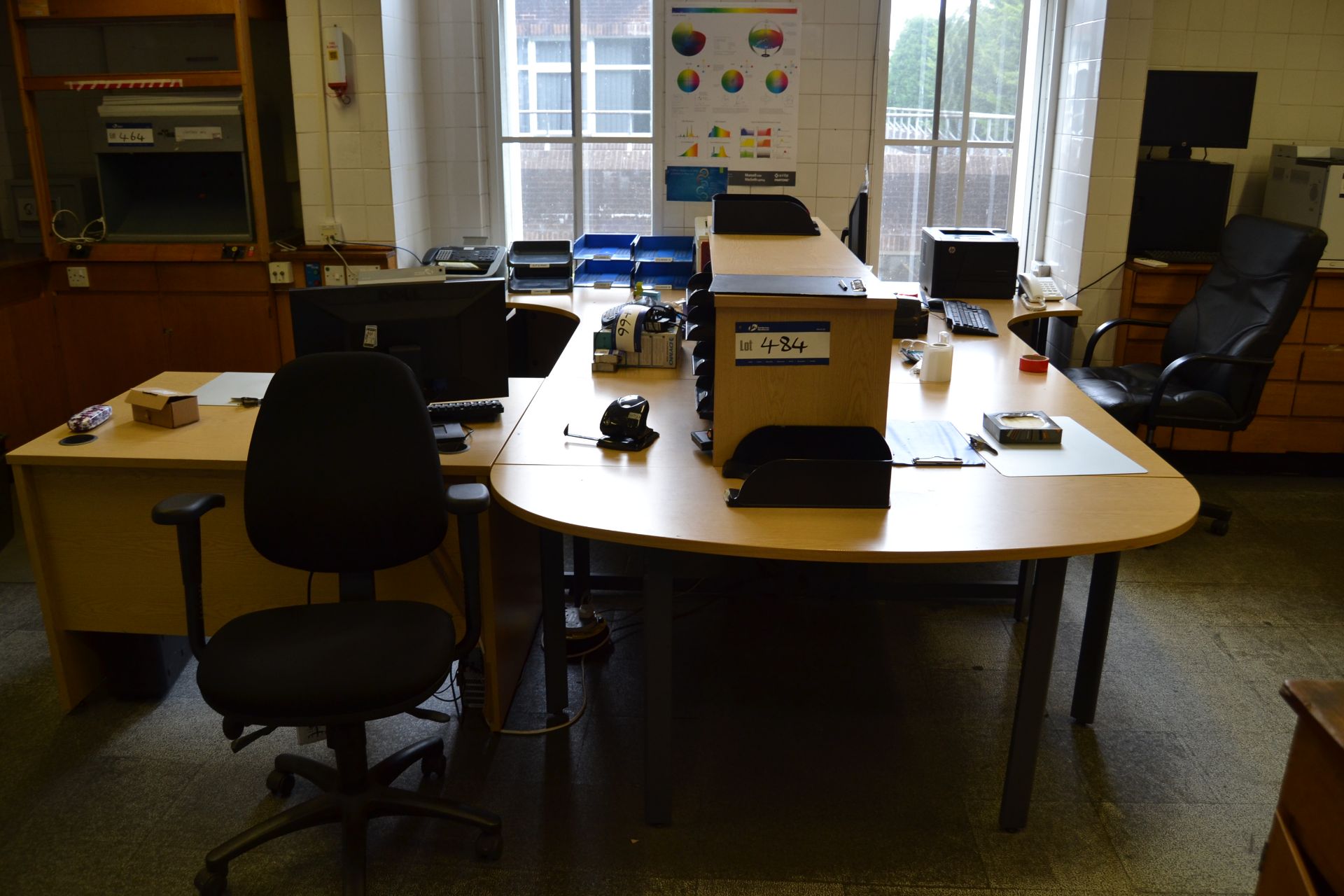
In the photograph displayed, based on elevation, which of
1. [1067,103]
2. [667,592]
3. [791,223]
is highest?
[1067,103]

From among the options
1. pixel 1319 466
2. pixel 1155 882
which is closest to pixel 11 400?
pixel 1155 882

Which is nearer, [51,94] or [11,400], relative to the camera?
[11,400]

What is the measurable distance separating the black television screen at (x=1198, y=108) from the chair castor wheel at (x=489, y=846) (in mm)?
4126

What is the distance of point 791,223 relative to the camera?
4039 millimetres

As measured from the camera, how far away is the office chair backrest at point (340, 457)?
242 centimetres

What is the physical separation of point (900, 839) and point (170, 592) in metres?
1.99

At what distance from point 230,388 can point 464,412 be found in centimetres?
82

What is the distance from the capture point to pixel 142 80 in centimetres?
457

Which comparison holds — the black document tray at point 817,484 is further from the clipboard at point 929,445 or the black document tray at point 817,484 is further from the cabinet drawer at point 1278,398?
the cabinet drawer at point 1278,398

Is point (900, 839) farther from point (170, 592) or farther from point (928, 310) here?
point (928, 310)

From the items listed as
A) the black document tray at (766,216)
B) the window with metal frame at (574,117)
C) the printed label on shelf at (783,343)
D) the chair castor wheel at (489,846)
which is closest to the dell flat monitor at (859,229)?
the black document tray at (766,216)

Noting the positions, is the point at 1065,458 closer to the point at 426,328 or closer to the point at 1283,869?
the point at 1283,869

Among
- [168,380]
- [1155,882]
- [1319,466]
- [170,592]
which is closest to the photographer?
[1155,882]

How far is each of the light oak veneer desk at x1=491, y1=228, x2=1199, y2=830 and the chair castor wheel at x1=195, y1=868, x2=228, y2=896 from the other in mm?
935
